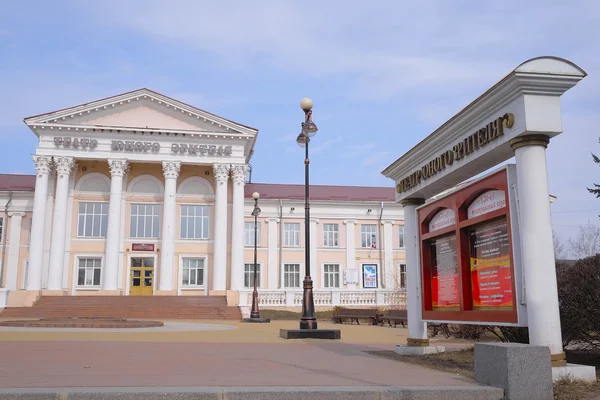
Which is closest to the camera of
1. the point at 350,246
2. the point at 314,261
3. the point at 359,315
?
the point at 359,315

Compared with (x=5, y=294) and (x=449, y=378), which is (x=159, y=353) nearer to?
(x=449, y=378)

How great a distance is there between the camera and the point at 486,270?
858cm

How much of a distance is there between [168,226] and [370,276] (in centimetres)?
1765

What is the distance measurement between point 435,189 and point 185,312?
89.8ft

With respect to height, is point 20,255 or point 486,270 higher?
point 20,255

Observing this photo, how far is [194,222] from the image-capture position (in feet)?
143

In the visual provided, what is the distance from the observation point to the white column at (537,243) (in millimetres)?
7156

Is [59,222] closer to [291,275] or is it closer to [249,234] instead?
[249,234]

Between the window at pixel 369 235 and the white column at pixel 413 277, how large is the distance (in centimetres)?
3736

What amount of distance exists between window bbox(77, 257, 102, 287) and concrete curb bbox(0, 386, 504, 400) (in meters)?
37.6

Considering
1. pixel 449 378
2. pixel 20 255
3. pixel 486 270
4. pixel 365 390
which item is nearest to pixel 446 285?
pixel 486 270

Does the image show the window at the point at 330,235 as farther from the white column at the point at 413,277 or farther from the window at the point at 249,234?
the white column at the point at 413,277

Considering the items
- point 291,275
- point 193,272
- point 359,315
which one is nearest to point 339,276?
point 291,275

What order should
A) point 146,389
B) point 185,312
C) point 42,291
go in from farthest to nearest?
point 42,291
point 185,312
point 146,389
